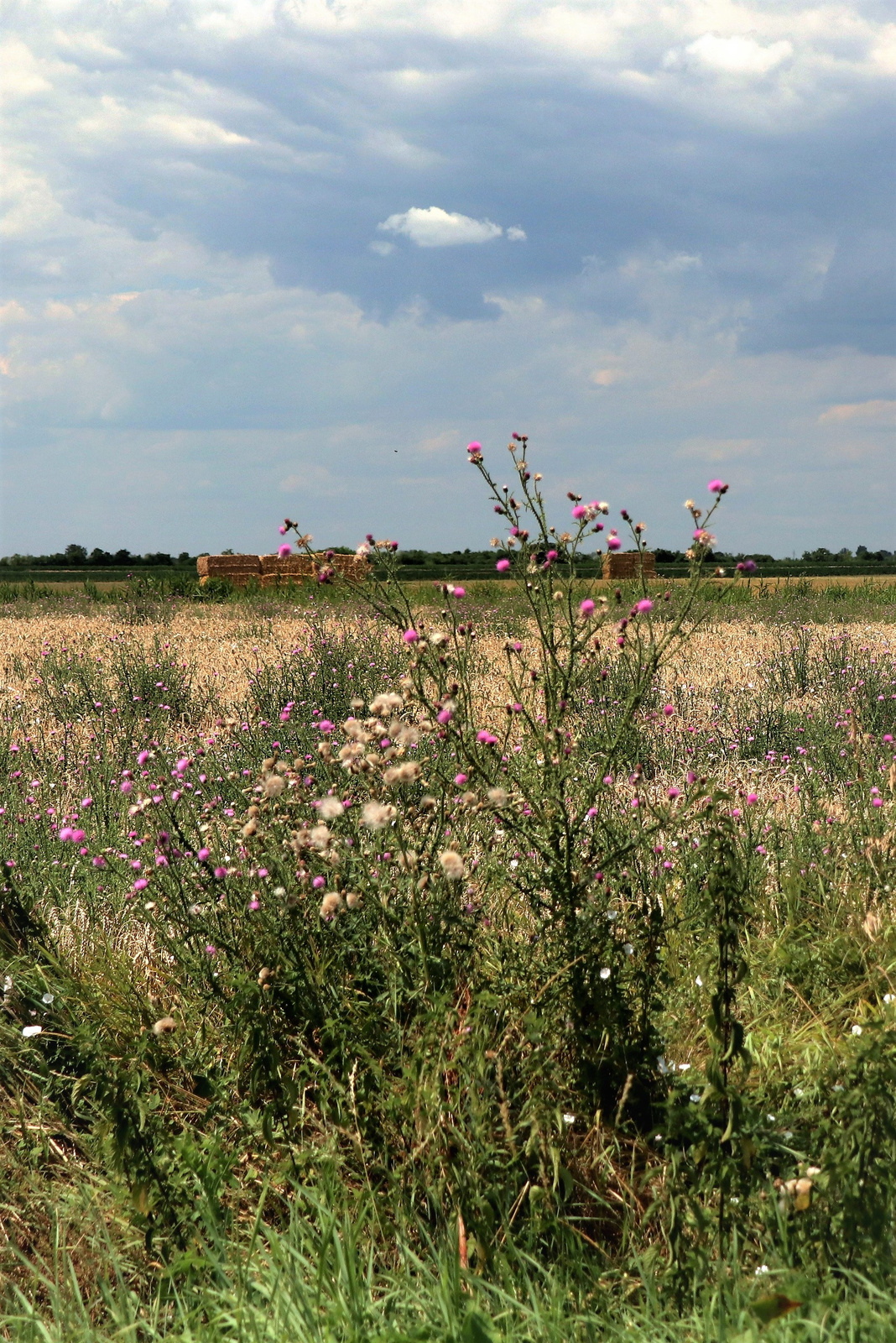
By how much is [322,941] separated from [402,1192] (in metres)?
0.70

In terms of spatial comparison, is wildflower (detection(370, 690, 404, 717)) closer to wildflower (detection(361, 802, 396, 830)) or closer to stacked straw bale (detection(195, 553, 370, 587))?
wildflower (detection(361, 802, 396, 830))

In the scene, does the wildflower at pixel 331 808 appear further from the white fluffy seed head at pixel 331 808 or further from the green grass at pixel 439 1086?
the green grass at pixel 439 1086

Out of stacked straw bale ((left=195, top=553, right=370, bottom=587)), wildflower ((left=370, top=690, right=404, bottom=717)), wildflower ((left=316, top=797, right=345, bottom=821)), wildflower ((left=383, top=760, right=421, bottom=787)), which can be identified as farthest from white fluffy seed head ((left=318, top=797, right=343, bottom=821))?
stacked straw bale ((left=195, top=553, right=370, bottom=587))

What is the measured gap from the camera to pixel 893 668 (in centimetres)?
757

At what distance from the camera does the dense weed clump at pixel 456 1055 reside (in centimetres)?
192

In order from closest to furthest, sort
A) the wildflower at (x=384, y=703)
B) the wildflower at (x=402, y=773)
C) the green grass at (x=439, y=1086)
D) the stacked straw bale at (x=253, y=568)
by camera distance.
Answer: the green grass at (x=439, y=1086) < the wildflower at (x=402, y=773) < the wildflower at (x=384, y=703) < the stacked straw bale at (x=253, y=568)

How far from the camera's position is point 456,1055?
2145 millimetres

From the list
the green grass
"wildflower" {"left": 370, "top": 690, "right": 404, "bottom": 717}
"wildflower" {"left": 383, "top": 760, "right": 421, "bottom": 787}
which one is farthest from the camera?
"wildflower" {"left": 370, "top": 690, "right": 404, "bottom": 717}

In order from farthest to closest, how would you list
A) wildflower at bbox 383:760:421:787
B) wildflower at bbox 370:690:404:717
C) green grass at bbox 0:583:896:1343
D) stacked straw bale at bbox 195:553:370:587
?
stacked straw bale at bbox 195:553:370:587 < wildflower at bbox 370:690:404:717 < wildflower at bbox 383:760:421:787 < green grass at bbox 0:583:896:1343

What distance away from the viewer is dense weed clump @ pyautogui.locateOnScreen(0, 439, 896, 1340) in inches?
75.6

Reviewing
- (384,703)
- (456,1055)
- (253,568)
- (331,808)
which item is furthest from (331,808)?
(253,568)

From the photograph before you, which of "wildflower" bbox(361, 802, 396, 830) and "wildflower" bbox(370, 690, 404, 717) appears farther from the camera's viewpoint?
"wildflower" bbox(370, 690, 404, 717)

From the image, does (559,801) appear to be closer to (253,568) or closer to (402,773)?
(402,773)

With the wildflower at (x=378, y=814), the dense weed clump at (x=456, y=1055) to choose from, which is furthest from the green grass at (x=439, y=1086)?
the wildflower at (x=378, y=814)
